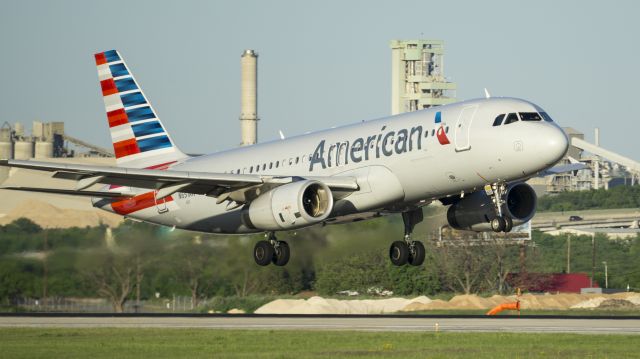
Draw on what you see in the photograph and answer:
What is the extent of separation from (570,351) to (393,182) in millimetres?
9969

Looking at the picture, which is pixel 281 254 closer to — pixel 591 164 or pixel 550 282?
pixel 550 282

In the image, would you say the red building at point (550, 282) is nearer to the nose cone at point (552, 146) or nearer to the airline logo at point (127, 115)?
the airline logo at point (127, 115)

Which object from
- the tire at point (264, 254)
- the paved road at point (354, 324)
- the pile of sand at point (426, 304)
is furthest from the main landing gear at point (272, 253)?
the pile of sand at point (426, 304)

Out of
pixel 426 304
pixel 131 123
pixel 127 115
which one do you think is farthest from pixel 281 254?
pixel 426 304

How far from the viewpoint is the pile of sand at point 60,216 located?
346 feet

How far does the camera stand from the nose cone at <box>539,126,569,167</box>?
4366cm

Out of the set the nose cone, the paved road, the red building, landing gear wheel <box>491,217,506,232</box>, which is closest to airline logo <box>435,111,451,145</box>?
landing gear wheel <box>491,217,506,232</box>

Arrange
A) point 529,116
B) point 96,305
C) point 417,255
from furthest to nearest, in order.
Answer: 1. point 96,305
2. point 417,255
3. point 529,116

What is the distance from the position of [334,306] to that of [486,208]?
23.9m

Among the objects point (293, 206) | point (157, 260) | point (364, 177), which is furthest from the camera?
point (157, 260)

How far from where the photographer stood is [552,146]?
43.7 metres

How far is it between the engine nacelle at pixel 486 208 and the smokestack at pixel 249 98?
398 ft

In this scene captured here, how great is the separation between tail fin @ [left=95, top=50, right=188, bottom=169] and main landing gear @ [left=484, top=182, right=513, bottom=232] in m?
16.9

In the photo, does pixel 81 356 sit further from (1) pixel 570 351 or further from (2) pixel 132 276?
(2) pixel 132 276
